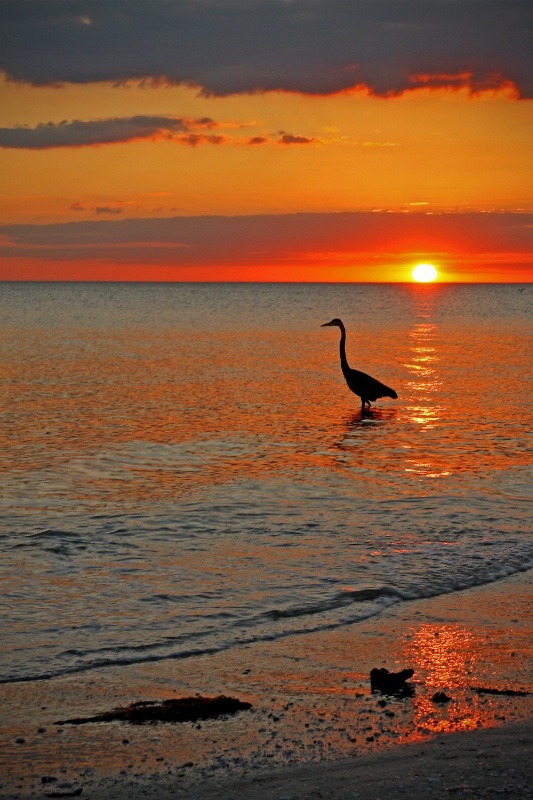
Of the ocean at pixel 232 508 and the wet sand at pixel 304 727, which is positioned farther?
the ocean at pixel 232 508

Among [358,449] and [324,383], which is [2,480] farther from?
[324,383]

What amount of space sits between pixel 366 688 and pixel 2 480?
8843 millimetres

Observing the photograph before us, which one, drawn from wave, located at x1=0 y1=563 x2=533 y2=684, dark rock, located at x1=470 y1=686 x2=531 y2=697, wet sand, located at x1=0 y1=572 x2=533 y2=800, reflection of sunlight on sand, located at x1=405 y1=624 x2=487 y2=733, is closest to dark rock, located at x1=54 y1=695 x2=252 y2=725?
A: wet sand, located at x1=0 y1=572 x2=533 y2=800

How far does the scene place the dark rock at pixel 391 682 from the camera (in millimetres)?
6383

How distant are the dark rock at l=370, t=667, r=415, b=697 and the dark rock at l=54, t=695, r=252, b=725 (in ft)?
2.95

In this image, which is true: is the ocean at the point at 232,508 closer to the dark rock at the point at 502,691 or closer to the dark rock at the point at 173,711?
the dark rock at the point at 173,711

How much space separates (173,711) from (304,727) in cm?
86

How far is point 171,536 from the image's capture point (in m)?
11.1

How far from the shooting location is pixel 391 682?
6453mm

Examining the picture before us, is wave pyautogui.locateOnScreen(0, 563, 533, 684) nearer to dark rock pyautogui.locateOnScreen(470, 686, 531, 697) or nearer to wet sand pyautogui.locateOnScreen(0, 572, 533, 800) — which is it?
wet sand pyautogui.locateOnScreen(0, 572, 533, 800)

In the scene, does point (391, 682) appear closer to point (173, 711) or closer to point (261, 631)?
point (173, 711)

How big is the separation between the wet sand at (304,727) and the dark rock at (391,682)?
73 millimetres

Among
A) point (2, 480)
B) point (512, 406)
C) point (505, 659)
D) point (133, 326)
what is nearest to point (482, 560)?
point (505, 659)

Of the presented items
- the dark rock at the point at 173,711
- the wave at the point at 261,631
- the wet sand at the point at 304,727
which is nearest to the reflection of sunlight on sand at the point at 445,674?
the wet sand at the point at 304,727
